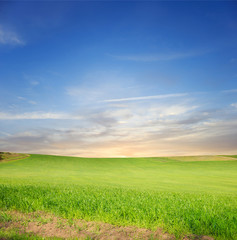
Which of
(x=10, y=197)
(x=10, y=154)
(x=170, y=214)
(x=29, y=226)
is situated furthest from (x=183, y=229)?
(x=10, y=154)

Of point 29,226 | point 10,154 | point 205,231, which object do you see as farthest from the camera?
point 10,154

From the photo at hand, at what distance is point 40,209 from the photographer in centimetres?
899

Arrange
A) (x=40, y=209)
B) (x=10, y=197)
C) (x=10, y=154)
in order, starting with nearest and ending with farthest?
(x=40, y=209), (x=10, y=197), (x=10, y=154)

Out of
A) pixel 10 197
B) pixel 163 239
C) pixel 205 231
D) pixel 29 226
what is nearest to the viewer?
pixel 163 239

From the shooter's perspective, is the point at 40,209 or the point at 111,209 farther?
the point at 40,209

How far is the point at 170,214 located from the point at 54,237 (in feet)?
13.4

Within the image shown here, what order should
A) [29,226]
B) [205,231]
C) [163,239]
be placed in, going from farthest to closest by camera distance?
[29,226] < [205,231] < [163,239]

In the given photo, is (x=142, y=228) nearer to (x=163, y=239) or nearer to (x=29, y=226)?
(x=163, y=239)

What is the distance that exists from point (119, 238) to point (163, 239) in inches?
50.0

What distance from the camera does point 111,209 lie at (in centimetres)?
820

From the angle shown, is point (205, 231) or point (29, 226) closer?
point (205, 231)

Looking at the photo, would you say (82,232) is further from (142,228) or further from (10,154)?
(10,154)

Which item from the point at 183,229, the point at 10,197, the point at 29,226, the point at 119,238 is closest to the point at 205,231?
the point at 183,229

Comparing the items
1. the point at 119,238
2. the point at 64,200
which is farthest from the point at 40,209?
the point at 119,238
